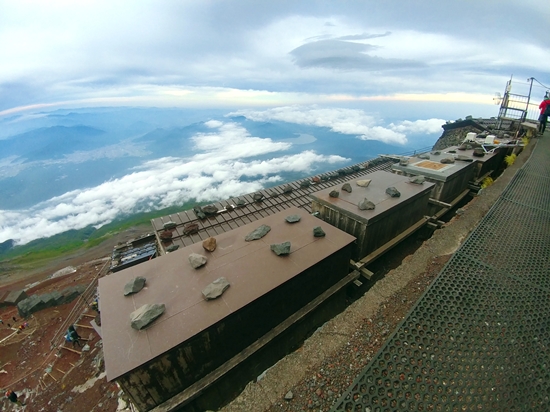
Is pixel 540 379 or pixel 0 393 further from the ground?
pixel 540 379

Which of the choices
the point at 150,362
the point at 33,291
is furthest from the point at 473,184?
the point at 33,291

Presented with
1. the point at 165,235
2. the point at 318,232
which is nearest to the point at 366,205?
the point at 318,232

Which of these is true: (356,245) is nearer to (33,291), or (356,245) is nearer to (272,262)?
(272,262)

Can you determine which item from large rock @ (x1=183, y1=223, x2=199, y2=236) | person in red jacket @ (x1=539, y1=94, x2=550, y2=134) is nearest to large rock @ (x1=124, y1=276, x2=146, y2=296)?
large rock @ (x1=183, y1=223, x2=199, y2=236)

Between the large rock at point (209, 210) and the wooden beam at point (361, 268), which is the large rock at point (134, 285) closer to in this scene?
the large rock at point (209, 210)

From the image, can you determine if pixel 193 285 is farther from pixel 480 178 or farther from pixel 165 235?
pixel 480 178

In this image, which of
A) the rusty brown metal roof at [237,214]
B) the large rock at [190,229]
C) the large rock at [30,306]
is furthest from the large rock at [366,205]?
the large rock at [30,306]

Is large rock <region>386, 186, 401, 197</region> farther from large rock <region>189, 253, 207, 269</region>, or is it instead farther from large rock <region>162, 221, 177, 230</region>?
large rock <region>162, 221, 177, 230</region>
